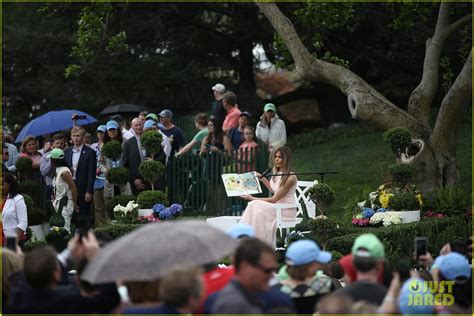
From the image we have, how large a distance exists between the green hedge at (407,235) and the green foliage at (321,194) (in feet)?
1.80

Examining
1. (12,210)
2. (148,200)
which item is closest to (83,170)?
(148,200)

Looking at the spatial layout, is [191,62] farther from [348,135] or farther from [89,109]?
[348,135]

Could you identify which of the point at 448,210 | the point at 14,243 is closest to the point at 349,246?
the point at 448,210

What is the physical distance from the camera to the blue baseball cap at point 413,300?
687 cm

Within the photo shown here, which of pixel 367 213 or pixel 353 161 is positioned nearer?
pixel 367 213

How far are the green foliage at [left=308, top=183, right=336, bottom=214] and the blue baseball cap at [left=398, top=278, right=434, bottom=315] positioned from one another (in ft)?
22.3

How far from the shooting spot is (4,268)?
7418 millimetres

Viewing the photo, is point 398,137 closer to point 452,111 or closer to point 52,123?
point 452,111

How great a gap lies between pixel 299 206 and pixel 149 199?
2354 mm

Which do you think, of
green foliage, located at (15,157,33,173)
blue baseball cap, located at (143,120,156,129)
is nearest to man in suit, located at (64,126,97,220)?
blue baseball cap, located at (143,120,156,129)

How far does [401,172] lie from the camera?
50.8 feet

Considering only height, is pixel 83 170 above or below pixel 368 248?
above

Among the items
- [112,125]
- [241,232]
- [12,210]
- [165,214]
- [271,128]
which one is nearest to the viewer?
[241,232]

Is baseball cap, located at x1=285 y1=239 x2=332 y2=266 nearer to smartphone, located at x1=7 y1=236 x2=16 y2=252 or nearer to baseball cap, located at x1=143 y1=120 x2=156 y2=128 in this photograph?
smartphone, located at x1=7 y1=236 x2=16 y2=252
